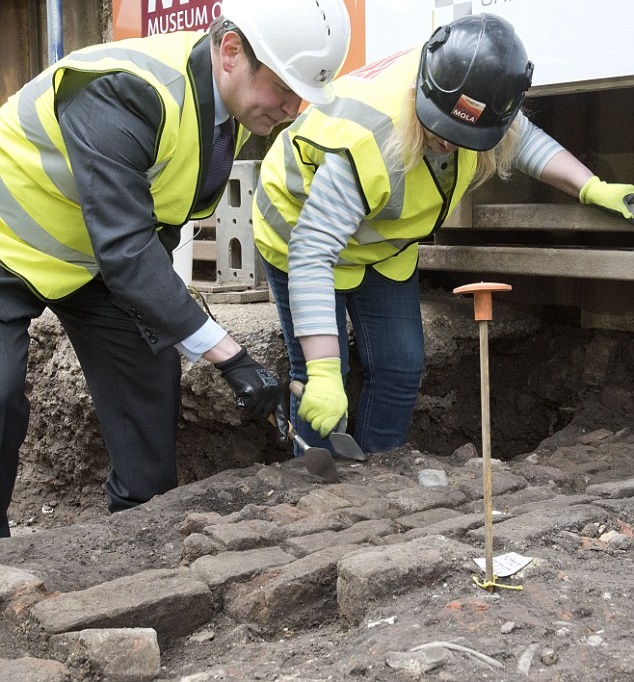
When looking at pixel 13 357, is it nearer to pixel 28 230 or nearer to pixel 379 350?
pixel 28 230

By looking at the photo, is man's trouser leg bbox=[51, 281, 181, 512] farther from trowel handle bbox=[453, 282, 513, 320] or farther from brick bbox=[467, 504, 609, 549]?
Result: trowel handle bbox=[453, 282, 513, 320]

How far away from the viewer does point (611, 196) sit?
344 centimetres

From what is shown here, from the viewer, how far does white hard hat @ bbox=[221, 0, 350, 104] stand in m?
2.63

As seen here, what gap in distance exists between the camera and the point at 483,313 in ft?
6.64

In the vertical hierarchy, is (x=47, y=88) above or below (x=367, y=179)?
above

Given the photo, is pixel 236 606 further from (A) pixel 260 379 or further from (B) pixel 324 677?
(A) pixel 260 379

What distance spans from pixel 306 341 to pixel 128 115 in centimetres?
94

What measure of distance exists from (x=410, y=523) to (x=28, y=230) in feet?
4.60

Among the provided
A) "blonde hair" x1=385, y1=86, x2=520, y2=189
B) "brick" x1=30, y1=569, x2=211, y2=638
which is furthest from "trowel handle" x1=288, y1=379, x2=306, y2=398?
"brick" x1=30, y1=569, x2=211, y2=638

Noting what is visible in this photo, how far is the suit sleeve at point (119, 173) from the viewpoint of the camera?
254 centimetres

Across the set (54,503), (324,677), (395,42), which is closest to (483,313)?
(324,677)

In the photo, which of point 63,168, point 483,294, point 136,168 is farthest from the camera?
point 63,168

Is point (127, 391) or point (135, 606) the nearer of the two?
point (135, 606)

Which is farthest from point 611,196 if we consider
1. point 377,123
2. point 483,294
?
point 483,294
